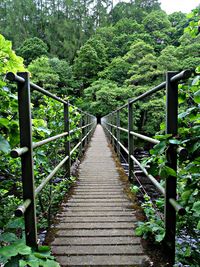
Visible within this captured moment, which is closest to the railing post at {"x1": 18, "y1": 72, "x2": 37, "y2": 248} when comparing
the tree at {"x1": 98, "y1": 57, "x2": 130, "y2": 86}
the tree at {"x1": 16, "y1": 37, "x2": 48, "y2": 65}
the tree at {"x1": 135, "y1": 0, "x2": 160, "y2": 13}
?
the tree at {"x1": 98, "y1": 57, "x2": 130, "y2": 86}

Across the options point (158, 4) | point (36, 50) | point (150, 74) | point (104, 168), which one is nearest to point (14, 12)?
point (36, 50)

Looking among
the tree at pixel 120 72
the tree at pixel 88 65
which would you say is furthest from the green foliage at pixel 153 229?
the tree at pixel 88 65

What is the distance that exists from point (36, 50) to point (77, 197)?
30877mm

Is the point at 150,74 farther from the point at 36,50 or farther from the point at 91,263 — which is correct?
the point at 36,50

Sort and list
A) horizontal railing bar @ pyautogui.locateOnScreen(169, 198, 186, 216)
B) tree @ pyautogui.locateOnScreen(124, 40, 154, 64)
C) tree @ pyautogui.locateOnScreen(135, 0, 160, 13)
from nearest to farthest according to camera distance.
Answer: horizontal railing bar @ pyautogui.locateOnScreen(169, 198, 186, 216) → tree @ pyautogui.locateOnScreen(124, 40, 154, 64) → tree @ pyautogui.locateOnScreen(135, 0, 160, 13)

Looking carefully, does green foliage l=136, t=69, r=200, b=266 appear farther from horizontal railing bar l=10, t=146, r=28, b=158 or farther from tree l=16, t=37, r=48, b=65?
tree l=16, t=37, r=48, b=65

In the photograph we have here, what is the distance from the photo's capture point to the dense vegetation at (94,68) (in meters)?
1.12

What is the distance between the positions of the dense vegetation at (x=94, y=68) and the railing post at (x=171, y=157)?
0.14 feet

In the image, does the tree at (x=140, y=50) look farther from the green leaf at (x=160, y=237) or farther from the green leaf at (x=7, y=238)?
the green leaf at (x=7, y=238)

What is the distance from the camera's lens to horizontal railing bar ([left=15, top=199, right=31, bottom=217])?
1.05 metres

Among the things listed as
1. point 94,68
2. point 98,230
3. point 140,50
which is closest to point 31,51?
point 94,68

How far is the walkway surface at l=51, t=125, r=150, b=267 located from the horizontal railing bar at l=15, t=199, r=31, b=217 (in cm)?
42

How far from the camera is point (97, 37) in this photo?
112ft

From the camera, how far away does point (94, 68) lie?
93.0 feet
